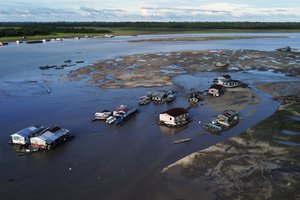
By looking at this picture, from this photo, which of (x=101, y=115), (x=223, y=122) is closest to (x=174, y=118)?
(x=223, y=122)

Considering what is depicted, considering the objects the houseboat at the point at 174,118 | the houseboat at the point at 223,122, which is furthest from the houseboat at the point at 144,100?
the houseboat at the point at 223,122

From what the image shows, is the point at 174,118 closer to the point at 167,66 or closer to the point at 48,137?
the point at 48,137

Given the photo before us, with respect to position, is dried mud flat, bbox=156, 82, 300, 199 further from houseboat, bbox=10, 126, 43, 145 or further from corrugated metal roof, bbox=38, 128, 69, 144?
houseboat, bbox=10, 126, 43, 145

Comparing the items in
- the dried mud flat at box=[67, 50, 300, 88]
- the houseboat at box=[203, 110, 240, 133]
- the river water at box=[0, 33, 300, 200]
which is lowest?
the river water at box=[0, 33, 300, 200]

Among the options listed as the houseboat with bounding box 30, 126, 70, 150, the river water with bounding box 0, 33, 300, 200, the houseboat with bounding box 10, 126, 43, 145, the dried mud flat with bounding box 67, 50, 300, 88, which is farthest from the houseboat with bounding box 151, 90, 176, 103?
the houseboat with bounding box 10, 126, 43, 145

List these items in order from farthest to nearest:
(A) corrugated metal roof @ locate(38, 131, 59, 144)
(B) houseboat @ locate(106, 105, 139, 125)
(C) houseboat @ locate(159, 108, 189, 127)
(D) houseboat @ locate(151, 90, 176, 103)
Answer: (D) houseboat @ locate(151, 90, 176, 103), (B) houseboat @ locate(106, 105, 139, 125), (C) houseboat @ locate(159, 108, 189, 127), (A) corrugated metal roof @ locate(38, 131, 59, 144)

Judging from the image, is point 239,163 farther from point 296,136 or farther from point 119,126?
point 119,126
